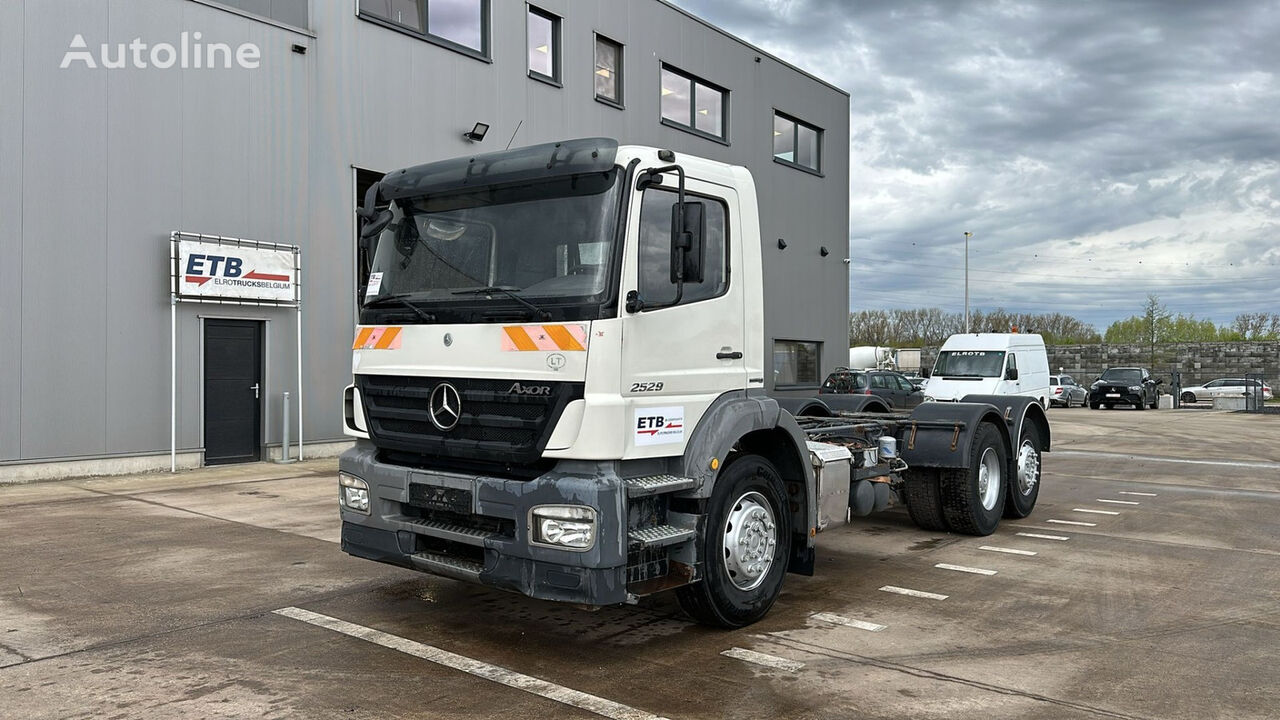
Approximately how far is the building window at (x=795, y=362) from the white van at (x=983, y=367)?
3.16m

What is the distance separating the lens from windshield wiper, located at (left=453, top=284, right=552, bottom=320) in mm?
4719

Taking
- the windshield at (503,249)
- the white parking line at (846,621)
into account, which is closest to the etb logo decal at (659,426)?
the windshield at (503,249)

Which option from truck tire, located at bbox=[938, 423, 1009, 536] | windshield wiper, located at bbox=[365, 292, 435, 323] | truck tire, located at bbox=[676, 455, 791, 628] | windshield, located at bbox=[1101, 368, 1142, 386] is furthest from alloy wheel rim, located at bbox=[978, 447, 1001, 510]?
windshield, located at bbox=[1101, 368, 1142, 386]

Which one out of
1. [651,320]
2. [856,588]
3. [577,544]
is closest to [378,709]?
[577,544]

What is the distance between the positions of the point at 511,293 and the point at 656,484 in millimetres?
1258

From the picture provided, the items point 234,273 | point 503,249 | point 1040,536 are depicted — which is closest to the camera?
point 503,249

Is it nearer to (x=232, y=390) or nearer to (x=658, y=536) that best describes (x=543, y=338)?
(x=658, y=536)

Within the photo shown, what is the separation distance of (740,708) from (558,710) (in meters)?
0.84

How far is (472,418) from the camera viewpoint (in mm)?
4906

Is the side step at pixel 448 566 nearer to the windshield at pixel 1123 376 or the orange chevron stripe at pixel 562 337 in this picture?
the orange chevron stripe at pixel 562 337

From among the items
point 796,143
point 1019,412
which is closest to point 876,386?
point 796,143

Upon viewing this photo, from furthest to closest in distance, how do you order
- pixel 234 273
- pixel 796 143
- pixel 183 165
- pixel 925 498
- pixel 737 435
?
pixel 796 143 → pixel 234 273 → pixel 183 165 → pixel 925 498 → pixel 737 435

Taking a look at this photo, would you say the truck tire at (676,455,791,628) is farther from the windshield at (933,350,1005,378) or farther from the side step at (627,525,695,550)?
the windshield at (933,350,1005,378)

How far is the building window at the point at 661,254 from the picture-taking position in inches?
191
